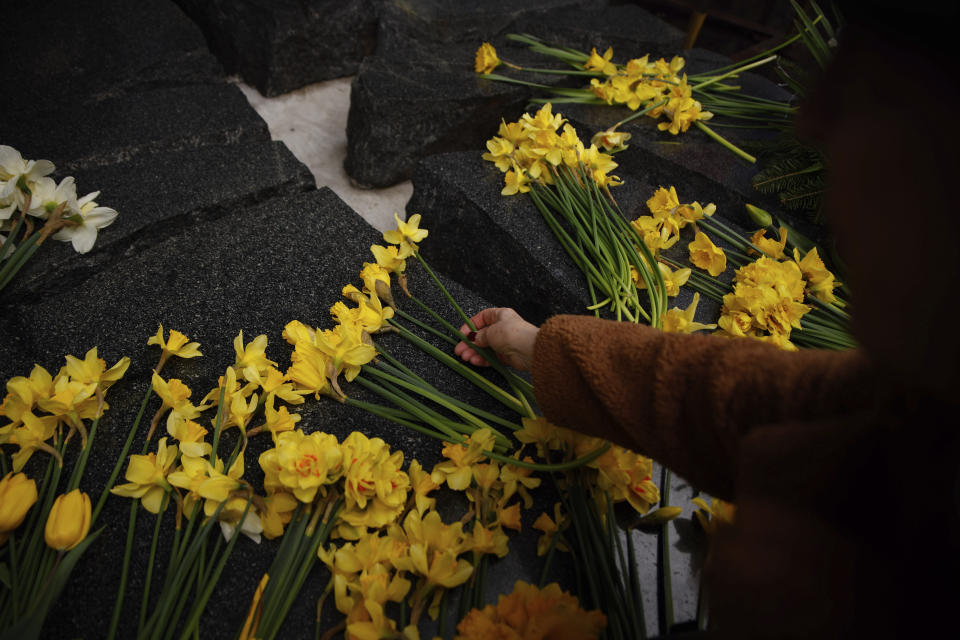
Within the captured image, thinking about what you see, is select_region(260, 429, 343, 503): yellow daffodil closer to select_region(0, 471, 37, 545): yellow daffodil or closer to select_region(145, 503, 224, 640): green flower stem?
select_region(145, 503, 224, 640): green flower stem

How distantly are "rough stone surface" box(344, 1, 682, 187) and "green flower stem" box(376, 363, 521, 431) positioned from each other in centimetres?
131

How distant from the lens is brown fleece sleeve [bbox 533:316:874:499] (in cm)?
62

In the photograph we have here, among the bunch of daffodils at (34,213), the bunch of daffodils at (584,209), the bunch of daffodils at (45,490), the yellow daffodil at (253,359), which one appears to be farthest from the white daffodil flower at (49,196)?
the bunch of daffodils at (584,209)

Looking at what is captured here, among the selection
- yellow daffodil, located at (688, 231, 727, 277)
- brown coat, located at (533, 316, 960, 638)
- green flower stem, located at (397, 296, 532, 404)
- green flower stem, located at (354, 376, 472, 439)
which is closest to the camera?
brown coat, located at (533, 316, 960, 638)

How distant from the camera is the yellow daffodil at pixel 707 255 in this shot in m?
1.33

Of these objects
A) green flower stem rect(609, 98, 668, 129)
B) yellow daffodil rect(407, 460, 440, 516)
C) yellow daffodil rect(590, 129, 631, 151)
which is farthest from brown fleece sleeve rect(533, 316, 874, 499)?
green flower stem rect(609, 98, 668, 129)

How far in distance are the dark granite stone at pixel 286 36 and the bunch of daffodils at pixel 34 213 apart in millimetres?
1555

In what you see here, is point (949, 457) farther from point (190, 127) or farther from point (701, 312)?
point (190, 127)

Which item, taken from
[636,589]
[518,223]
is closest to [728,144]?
[518,223]

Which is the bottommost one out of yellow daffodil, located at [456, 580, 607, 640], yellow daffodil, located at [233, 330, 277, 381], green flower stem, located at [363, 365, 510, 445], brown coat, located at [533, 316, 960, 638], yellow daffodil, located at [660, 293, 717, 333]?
green flower stem, located at [363, 365, 510, 445]

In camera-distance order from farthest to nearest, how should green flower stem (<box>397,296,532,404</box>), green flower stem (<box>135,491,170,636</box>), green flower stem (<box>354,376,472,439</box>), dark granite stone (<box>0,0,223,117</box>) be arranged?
dark granite stone (<box>0,0,223,117</box>), green flower stem (<box>397,296,532,404</box>), green flower stem (<box>354,376,472,439</box>), green flower stem (<box>135,491,170,636</box>)

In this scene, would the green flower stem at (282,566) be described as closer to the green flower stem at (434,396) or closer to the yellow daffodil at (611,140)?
the green flower stem at (434,396)

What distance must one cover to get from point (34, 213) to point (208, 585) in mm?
867

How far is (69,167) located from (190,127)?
1.19ft
